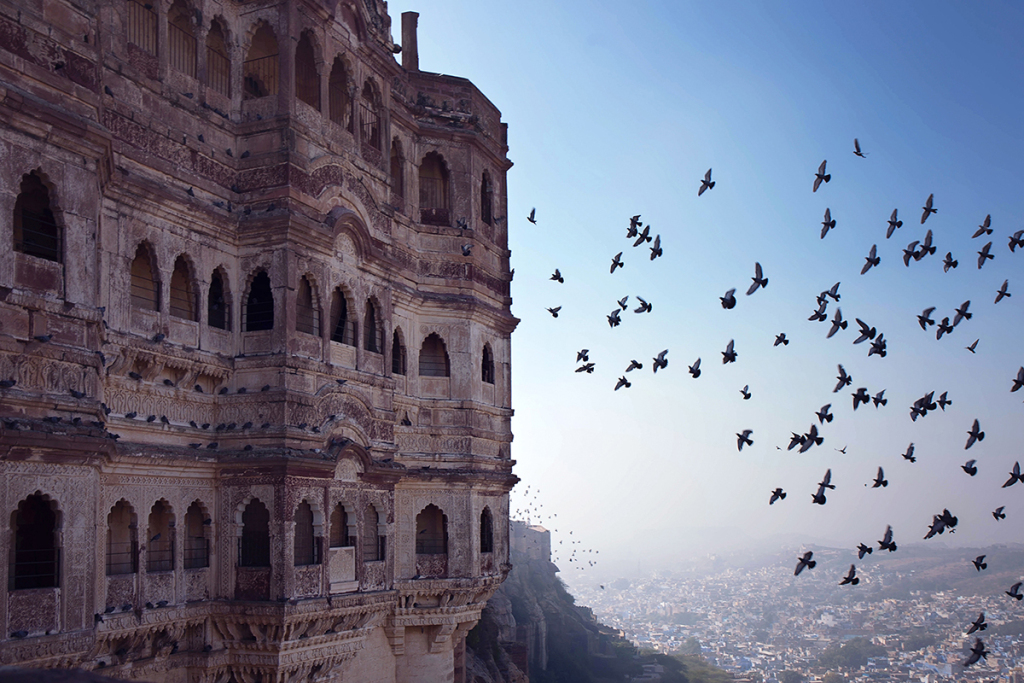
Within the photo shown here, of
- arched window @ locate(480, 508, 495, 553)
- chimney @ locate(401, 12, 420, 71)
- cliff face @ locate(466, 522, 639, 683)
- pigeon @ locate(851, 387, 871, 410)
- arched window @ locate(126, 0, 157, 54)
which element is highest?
chimney @ locate(401, 12, 420, 71)

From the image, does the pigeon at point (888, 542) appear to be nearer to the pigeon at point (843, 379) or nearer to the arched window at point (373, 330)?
the pigeon at point (843, 379)

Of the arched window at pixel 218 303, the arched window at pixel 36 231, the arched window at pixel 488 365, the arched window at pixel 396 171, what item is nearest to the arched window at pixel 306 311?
the arched window at pixel 218 303

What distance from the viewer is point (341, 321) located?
19.8 metres

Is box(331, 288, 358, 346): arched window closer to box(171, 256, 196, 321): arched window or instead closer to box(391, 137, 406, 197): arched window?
box(171, 256, 196, 321): arched window

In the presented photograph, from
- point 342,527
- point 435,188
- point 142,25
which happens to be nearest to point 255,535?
point 342,527

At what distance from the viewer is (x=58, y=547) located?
12406 mm

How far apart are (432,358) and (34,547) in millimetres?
11397

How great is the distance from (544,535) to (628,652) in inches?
640

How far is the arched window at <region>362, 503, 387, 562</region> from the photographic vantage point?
20.0 meters

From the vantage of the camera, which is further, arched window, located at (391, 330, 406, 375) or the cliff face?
the cliff face

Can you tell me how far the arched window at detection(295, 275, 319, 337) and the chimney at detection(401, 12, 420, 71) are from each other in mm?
7938

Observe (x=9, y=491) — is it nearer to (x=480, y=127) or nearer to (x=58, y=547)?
(x=58, y=547)

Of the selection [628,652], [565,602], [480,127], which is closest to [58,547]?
[480,127]

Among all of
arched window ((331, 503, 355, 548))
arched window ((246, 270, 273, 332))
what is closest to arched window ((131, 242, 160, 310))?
arched window ((246, 270, 273, 332))
